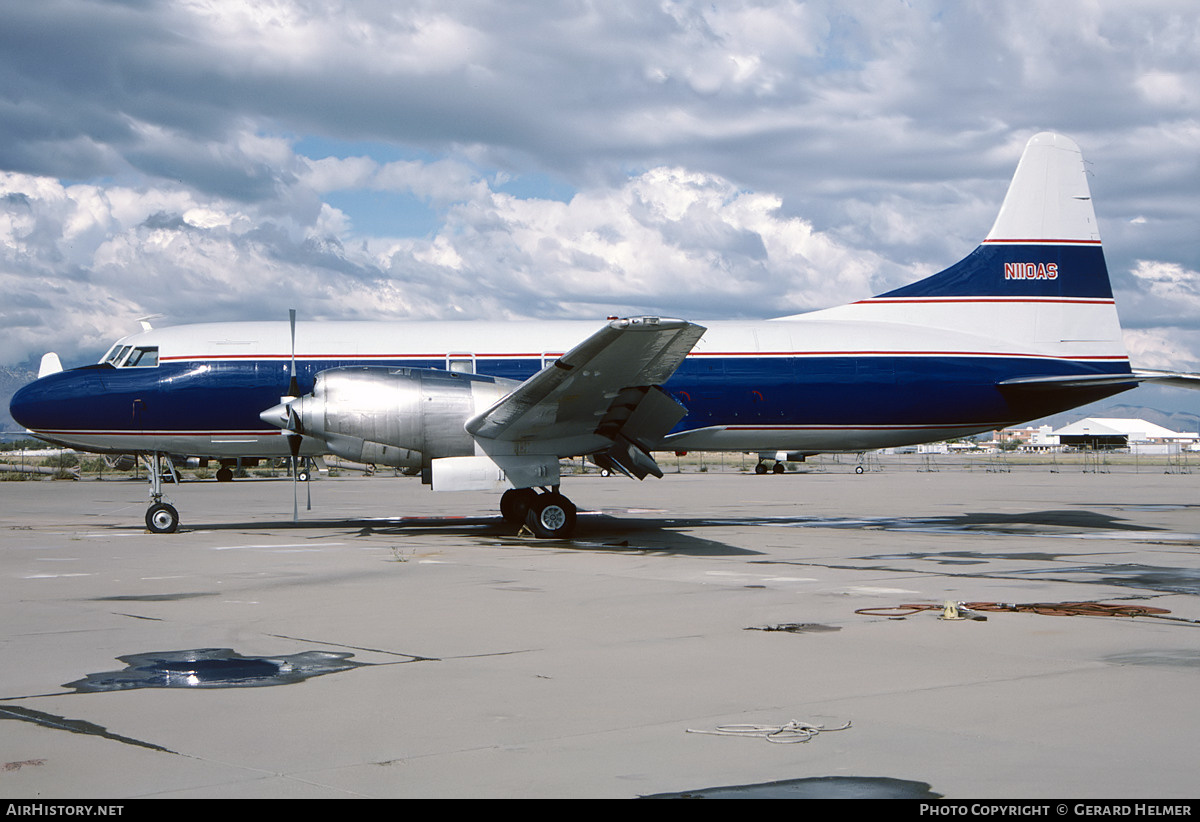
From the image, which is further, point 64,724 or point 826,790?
point 64,724

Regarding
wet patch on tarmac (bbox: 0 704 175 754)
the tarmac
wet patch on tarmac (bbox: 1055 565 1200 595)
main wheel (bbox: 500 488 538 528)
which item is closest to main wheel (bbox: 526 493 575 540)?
the tarmac

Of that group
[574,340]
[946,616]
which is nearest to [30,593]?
[946,616]

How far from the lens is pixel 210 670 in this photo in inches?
286

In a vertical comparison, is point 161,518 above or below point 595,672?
above

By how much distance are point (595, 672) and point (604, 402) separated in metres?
10.2

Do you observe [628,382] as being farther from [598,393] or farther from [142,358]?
[142,358]

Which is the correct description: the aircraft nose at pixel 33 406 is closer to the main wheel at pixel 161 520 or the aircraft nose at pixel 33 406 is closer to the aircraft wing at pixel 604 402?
the main wheel at pixel 161 520

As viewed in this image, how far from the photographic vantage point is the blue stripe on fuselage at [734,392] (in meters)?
20.5

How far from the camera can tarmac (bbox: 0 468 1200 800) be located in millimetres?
4879

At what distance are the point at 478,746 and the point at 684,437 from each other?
627 inches

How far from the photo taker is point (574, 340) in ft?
71.1

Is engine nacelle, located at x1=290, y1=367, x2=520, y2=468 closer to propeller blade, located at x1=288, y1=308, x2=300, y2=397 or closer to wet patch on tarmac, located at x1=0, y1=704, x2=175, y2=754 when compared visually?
propeller blade, located at x1=288, y1=308, x2=300, y2=397

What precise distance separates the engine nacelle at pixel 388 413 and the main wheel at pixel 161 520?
380 cm

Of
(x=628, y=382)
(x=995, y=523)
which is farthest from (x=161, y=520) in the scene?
(x=995, y=523)
